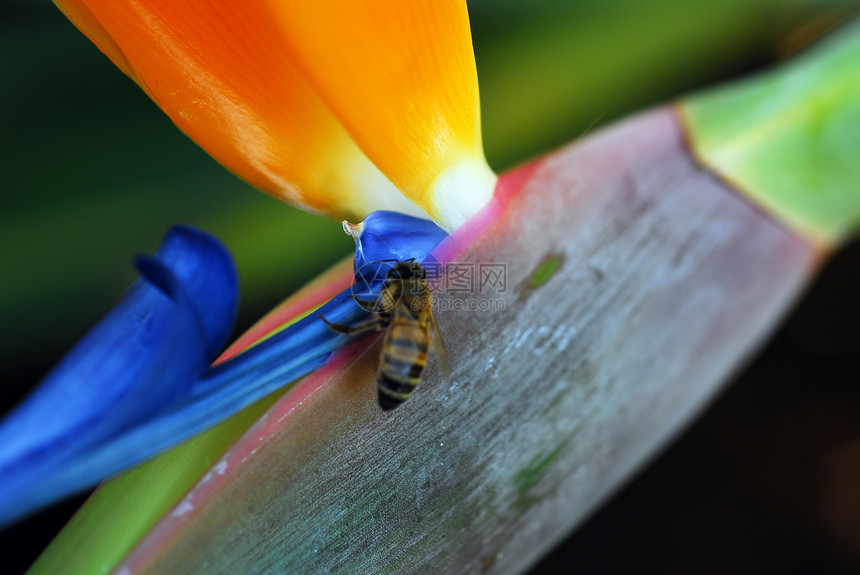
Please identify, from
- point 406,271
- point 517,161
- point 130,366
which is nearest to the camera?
point 130,366

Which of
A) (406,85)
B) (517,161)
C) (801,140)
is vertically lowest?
(517,161)

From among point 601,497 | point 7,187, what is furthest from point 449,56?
point 7,187

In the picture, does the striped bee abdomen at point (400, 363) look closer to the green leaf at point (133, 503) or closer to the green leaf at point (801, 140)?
the green leaf at point (133, 503)

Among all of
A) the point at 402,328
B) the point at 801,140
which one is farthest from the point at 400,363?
the point at 801,140

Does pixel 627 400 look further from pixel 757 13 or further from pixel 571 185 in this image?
pixel 757 13

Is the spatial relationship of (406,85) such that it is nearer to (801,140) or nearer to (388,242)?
(388,242)

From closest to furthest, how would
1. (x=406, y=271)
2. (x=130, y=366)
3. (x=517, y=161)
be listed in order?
(x=130, y=366), (x=406, y=271), (x=517, y=161)
